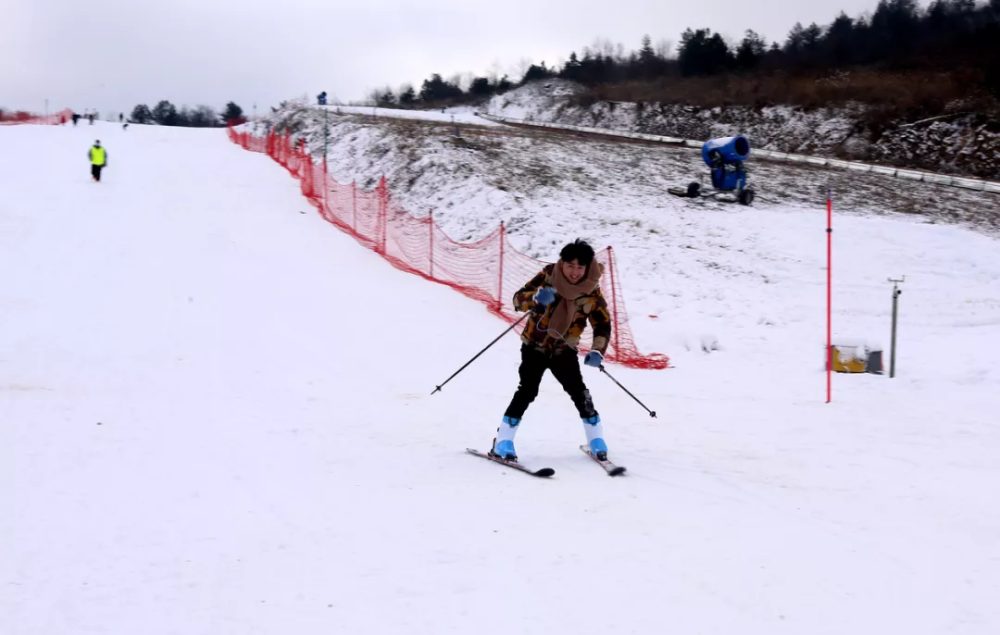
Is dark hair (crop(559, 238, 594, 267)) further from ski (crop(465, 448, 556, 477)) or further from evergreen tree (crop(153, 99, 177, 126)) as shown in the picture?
evergreen tree (crop(153, 99, 177, 126))

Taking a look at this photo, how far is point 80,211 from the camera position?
56.5 ft

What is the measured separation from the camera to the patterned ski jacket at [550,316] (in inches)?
219

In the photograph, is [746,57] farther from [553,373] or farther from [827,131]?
[553,373]

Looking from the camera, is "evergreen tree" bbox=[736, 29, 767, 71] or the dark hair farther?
"evergreen tree" bbox=[736, 29, 767, 71]

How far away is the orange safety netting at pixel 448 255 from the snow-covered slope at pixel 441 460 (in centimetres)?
53

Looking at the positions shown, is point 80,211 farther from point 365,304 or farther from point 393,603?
point 393,603

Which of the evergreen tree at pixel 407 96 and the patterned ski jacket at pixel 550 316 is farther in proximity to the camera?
the evergreen tree at pixel 407 96

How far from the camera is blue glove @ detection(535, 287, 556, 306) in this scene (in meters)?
5.39

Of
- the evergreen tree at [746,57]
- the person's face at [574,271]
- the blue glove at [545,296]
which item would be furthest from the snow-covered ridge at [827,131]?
the blue glove at [545,296]

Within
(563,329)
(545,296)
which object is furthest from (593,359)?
(545,296)

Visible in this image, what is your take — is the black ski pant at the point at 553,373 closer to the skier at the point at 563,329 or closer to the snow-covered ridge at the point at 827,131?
the skier at the point at 563,329

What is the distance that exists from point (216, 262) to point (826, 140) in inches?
1284

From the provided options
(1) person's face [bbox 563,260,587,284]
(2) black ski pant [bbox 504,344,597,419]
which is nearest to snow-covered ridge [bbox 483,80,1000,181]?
(2) black ski pant [bbox 504,344,597,419]

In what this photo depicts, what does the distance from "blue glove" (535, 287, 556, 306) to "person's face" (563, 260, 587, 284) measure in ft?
0.56
